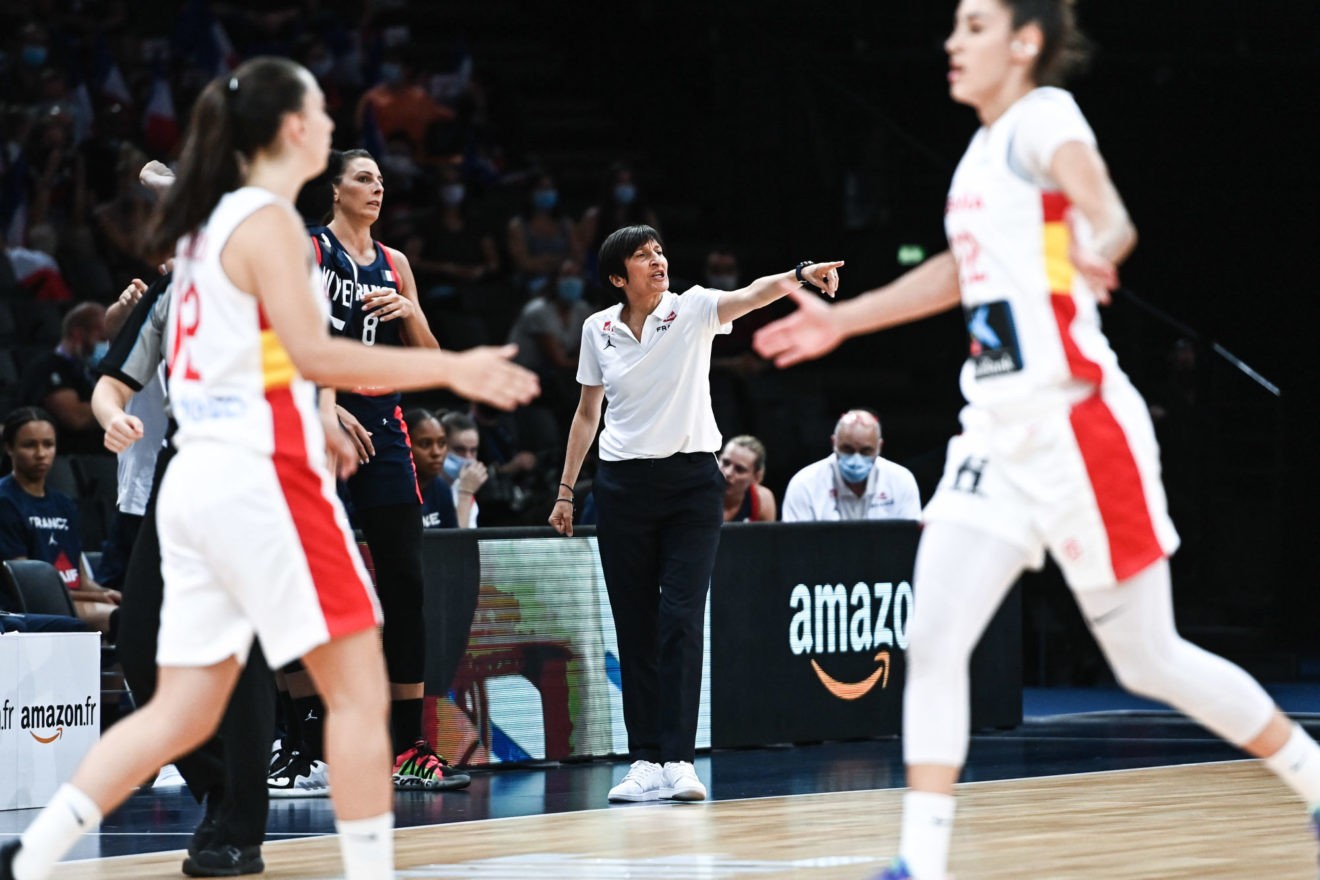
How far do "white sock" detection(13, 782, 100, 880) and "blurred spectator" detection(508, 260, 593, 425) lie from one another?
922 cm

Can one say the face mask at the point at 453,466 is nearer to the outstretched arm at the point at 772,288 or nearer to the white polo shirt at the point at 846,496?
the white polo shirt at the point at 846,496

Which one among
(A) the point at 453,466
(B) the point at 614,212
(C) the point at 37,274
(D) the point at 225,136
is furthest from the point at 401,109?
Answer: (D) the point at 225,136

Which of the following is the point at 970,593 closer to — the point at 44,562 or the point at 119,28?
the point at 44,562

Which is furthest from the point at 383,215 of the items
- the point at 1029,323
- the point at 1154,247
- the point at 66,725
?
the point at 1029,323

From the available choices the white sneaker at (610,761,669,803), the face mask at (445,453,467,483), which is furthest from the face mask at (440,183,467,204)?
the white sneaker at (610,761,669,803)

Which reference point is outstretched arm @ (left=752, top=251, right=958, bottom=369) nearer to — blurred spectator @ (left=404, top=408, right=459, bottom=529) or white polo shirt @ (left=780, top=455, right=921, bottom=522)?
blurred spectator @ (left=404, top=408, right=459, bottom=529)

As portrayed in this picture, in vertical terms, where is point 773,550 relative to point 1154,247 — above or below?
below

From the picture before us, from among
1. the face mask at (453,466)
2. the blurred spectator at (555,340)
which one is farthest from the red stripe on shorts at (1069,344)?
the blurred spectator at (555,340)

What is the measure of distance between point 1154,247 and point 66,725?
10775mm

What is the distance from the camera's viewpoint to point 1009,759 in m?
8.97

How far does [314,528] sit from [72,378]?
25.8 ft

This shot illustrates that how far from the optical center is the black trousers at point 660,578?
736 cm

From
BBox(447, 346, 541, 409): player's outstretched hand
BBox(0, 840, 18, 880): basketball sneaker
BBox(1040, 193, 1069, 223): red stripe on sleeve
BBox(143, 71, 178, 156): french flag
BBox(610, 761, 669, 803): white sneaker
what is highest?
BBox(143, 71, 178, 156): french flag

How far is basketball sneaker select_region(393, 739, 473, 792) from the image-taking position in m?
7.50
